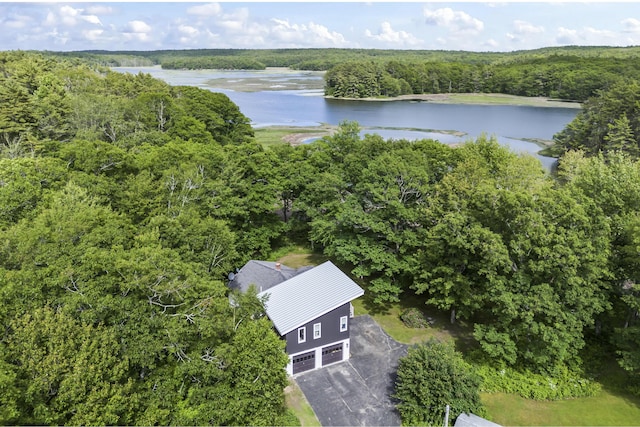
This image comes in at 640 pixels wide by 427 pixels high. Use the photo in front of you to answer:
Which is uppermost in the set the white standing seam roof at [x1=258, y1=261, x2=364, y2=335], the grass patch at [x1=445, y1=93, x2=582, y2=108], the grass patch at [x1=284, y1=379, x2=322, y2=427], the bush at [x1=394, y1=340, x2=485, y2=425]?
the grass patch at [x1=445, y1=93, x2=582, y2=108]

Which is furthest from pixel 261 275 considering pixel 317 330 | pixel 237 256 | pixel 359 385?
pixel 359 385

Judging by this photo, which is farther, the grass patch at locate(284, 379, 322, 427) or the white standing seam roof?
the white standing seam roof

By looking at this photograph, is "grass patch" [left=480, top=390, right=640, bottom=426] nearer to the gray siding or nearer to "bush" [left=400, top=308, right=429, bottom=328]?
"bush" [left=400, top=308, right=429, bottom=328]

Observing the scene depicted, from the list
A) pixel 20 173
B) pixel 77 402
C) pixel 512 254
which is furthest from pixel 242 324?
pixel 20 173

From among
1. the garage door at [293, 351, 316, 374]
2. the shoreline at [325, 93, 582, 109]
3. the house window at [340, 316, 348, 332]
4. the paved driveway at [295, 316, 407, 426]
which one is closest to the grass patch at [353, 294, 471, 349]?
the paved driveway at [295, 316, 407, 426]

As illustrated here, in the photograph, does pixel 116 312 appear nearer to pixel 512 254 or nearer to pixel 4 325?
pixel 4 325

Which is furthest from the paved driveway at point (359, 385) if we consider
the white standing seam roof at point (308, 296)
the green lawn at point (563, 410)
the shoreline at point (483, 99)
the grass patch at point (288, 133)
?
the shoreline at point (483, 99)
